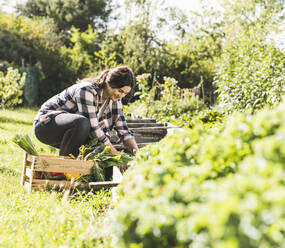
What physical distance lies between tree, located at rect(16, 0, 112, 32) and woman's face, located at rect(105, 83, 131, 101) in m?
22.4

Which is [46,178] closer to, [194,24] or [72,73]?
[72,73]

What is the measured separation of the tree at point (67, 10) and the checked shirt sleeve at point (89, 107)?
888 inches

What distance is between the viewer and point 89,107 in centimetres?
309

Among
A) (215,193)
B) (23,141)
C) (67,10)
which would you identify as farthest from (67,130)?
(67,10)

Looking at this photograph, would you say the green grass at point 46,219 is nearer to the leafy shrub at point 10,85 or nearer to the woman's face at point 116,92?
the woman's face at point 116,92

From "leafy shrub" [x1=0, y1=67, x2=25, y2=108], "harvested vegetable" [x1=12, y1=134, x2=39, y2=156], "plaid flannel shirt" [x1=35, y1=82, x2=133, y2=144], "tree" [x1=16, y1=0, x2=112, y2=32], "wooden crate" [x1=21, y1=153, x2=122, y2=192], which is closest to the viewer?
"wooden crate" [x1=21, y1=153, x2=122, y2=192]

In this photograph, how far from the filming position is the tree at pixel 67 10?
24203 millimetres

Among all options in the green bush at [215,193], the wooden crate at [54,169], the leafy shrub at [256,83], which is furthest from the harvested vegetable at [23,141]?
the leafy shrub at [256,83]

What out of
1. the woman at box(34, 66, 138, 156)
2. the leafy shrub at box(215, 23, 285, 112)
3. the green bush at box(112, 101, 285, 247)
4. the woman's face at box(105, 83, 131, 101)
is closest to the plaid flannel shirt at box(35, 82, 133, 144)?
the woman at box(34, 66, 138, 156)

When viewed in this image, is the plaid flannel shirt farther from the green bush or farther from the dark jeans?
the green bush

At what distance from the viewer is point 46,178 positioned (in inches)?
108

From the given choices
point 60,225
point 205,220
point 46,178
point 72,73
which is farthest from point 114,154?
point 72,73

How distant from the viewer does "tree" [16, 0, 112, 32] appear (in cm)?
2420

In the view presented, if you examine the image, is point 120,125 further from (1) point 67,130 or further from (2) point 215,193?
(2) point 215,193
